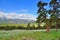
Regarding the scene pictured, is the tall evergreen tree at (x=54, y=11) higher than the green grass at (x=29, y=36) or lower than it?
higher

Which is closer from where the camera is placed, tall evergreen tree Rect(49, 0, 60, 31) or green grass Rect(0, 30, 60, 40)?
green grass Rect(0, 30, 60, 40)

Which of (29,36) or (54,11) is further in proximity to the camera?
(54,11)

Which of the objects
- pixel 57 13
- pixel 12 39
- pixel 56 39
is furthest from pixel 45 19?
pixel 12 39

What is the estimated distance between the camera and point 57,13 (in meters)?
62.3

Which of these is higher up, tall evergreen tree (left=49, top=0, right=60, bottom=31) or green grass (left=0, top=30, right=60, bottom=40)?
tall evergreen tree (left=49, top=0, right=60, bottom=31)

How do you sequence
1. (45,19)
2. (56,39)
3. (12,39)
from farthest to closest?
(45,19) < (56,39) < (12,39)

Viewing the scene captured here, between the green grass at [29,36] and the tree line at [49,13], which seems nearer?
the green grass at [29,36]

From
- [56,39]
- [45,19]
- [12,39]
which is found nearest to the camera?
[12,39]

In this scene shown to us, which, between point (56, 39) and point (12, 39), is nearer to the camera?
point (12, 39)

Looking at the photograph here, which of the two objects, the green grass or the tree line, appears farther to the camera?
the tree line

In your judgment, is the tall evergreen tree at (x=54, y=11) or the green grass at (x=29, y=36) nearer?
the green grass at (x=29, y=36)

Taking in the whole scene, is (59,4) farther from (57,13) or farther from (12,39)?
(12,39)

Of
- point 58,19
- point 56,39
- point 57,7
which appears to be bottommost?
point 56,39

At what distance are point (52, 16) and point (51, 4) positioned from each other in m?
4.94
